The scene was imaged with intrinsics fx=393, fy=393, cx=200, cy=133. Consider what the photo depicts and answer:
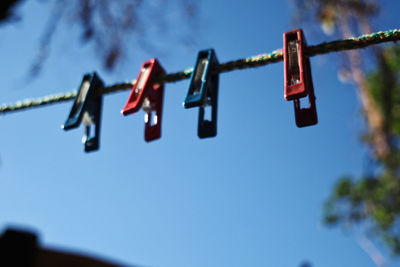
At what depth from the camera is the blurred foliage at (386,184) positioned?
26.5 feet

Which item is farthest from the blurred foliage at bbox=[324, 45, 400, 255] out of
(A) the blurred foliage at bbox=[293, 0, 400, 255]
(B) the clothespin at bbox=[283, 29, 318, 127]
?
(B) the clothespin at bbox=[283, 29, 318, 127]

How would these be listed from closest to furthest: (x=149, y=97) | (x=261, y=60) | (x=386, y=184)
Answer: (x=261, y=60), (x=149, y=97), (x=386, y=184)

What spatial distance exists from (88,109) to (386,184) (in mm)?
7758

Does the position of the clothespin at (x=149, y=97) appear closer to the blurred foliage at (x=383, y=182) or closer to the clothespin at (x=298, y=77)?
the clothespin at (x=298, y=77)

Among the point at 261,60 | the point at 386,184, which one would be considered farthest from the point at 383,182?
the point at 261,60

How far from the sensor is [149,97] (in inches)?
87.2

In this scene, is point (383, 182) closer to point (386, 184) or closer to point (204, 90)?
point (386, 184)

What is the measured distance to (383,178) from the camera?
28.4 feet

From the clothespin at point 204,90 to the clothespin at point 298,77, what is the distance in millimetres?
390

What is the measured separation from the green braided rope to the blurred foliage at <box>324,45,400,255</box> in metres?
6.44

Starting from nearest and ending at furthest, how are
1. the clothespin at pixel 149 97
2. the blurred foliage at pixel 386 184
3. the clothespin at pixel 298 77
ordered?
the clothespin at pixel 298 77 → the clothespin at pixel 149 97 → the blurred foliage at pixel 386 184

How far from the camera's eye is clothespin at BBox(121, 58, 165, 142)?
205 cm

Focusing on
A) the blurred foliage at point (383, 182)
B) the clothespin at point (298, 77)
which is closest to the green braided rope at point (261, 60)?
the clothespin at point (298, 77)

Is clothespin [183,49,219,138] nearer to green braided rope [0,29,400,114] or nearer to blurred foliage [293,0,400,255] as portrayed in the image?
green braided rope [0,29,400,114]
